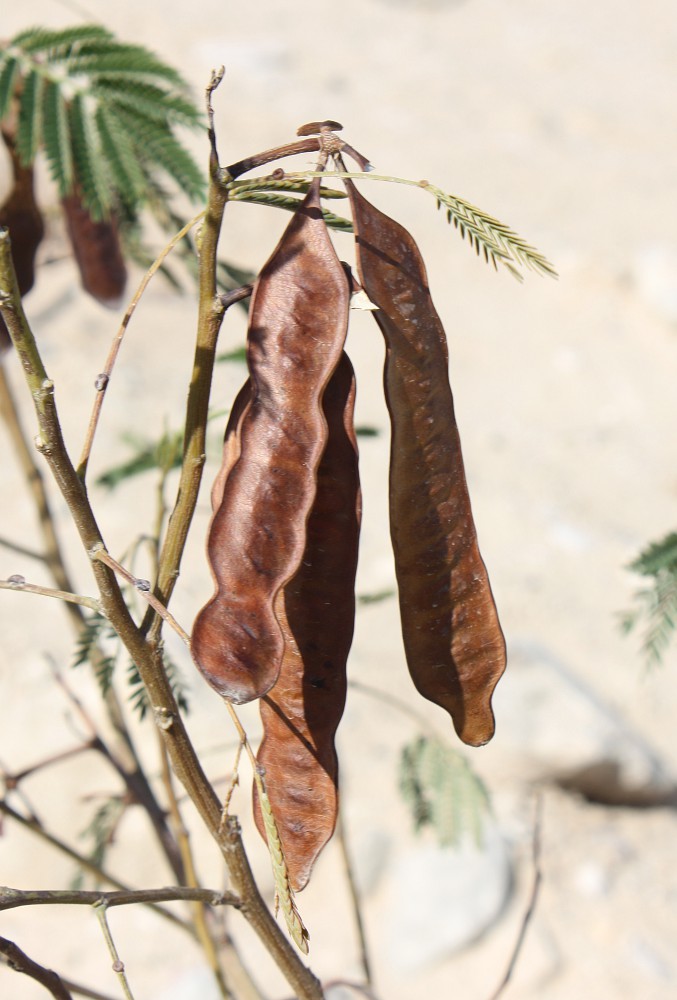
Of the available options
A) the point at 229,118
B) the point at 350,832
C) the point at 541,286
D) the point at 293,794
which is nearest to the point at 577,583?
the point at 350,832

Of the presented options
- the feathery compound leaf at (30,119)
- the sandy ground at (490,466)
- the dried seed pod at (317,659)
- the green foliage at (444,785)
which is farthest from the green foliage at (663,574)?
the feathery compound leaf at (30,119)

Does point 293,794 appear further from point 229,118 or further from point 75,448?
point 229,118

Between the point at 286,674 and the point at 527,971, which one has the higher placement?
the point at 286,674

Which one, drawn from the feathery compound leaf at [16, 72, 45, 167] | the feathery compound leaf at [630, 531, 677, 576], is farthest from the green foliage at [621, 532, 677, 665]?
the feathery compound leaf at [16, 72, 45, 167]

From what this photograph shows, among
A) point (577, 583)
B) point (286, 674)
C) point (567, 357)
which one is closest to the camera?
point (286, 674)

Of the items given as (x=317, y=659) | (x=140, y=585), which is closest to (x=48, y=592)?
(x=140, y=585)

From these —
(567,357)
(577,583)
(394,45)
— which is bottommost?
(577,583)

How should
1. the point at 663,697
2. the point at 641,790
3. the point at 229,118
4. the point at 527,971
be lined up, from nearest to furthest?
the point at 527,971 < the point at 641,790 < the point at 663,697 < the point at 229,118

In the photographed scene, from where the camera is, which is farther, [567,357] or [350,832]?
[567,357]
